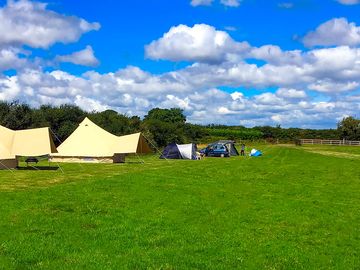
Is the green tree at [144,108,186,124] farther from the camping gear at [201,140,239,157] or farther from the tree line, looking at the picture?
the camping gear at [201,140,239,157]

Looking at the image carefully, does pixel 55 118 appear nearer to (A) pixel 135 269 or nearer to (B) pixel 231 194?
(B) pixel 231 194

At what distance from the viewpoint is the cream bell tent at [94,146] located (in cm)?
3584

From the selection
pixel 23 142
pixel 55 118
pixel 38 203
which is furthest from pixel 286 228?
pixel 55 118

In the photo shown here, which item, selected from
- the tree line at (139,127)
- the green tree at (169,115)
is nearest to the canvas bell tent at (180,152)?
the tree line at (139,127)

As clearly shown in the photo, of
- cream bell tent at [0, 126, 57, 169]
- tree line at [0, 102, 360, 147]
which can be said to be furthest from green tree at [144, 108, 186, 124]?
cream bell tent at [0, 126, 57, 169]

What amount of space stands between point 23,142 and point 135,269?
72.8 feet

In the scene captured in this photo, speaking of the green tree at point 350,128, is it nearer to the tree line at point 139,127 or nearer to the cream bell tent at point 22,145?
the tree line at point 139,127

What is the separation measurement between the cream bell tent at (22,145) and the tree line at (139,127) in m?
1.16

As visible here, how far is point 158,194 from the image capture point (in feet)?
53.8

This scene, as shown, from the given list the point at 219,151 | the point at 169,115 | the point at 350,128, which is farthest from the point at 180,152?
the point at 169,115

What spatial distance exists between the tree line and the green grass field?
44.4 feet

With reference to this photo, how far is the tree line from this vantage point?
53.8 meters

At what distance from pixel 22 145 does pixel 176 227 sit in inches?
759

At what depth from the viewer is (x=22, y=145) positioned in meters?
27.9
